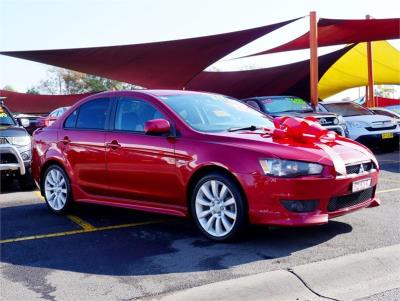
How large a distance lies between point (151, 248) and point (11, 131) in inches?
204

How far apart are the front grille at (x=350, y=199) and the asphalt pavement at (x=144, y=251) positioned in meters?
0.34

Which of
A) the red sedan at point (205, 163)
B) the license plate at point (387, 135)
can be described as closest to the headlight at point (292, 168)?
the red sedan at point (205, 163)

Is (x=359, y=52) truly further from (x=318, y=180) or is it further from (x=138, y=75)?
(x=318, y=180)

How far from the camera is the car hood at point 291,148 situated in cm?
477

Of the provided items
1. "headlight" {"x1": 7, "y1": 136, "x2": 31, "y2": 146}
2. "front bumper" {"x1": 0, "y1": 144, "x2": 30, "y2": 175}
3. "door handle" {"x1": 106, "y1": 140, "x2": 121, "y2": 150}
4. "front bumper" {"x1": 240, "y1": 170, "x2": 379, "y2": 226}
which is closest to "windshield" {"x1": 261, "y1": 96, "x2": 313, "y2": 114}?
"headlight" {"x1": 7, "y1": 136, "x2": 31, "y2": 146}

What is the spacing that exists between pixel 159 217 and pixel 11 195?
332 centimetres

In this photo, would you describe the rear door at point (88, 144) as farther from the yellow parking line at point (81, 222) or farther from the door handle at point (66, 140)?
the yellow parking line at point (81, 222)

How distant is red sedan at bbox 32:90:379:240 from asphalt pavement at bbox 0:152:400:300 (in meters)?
0.28

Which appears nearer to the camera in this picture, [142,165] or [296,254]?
[296,254]

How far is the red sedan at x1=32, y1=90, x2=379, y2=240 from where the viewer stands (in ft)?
15.6

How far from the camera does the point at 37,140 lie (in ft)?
23.6

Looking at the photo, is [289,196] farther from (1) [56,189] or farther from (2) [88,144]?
(1) [56,189]

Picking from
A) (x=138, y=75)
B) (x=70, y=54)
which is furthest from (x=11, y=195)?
(x=138, y=75)

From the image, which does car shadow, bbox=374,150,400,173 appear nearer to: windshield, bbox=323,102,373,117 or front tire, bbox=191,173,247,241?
windshield, bbox=323,102,373,117
